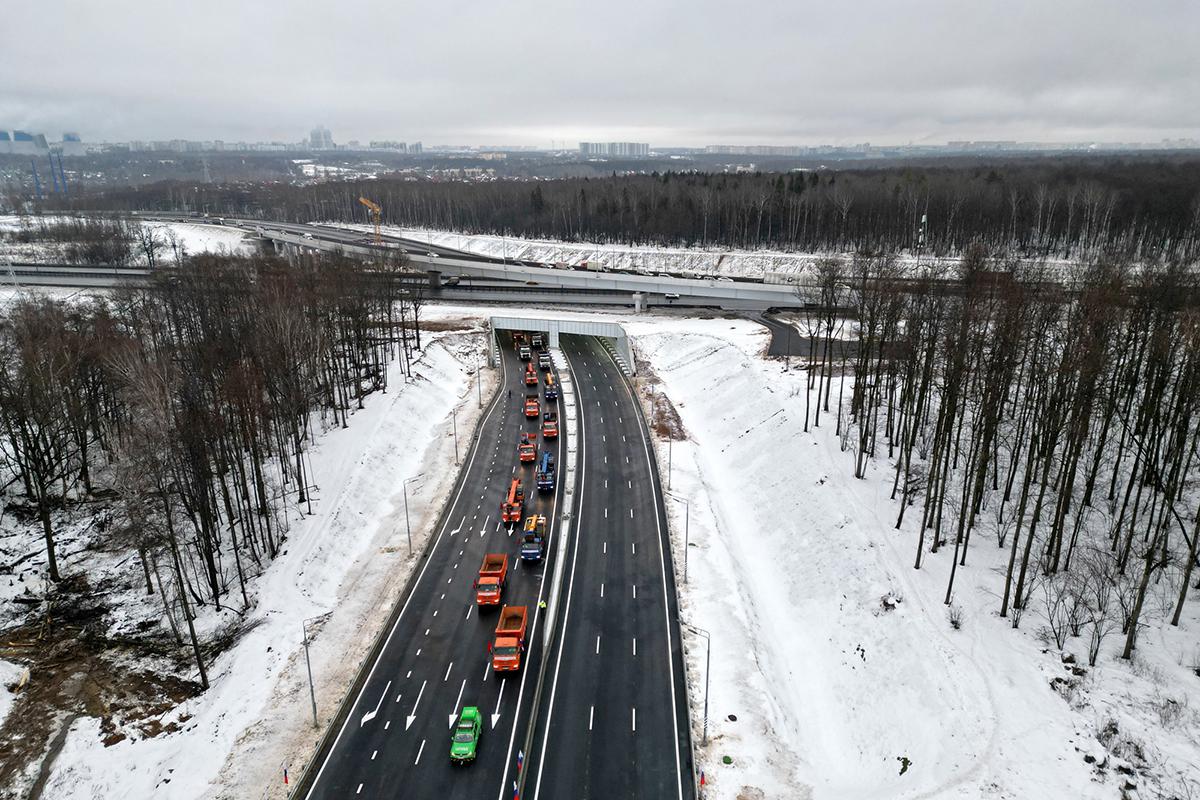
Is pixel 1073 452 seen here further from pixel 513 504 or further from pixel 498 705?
pixel 513 504

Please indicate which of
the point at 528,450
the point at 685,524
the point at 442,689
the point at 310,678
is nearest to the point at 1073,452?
the point at 685,524

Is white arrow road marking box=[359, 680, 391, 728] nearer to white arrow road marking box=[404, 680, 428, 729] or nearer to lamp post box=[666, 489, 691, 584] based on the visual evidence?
white arrow road marking box=[404, 680, 428, 729]

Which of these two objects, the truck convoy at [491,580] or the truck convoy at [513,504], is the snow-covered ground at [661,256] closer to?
the truck convoy at [513,504]

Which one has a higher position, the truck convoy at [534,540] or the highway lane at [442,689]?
the truck convoy at [534,540]

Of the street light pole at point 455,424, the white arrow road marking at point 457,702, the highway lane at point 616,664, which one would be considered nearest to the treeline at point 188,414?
the street light pole at point 455,424

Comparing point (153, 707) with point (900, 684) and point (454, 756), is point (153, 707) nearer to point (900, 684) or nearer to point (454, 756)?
point (454, 756)

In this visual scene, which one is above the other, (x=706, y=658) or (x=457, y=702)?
(x=457, y=702)
